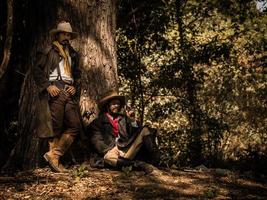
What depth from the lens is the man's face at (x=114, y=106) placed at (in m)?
7.17

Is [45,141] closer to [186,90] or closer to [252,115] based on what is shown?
[186,90]

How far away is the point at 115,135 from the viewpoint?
7.32 m

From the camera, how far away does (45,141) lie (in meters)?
7.18

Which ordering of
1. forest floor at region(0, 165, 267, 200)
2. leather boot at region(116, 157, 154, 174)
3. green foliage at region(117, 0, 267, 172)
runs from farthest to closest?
green foliage at region(117, 0, 267, 172) < leather boot at region(116, 157, 154, 174) < forest floor at region(0, 165, 267, 200)

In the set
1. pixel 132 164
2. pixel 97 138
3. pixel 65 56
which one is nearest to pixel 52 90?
pixel 65 56

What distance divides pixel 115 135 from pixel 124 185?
1454mm

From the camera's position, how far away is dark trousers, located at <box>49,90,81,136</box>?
652 centimetres

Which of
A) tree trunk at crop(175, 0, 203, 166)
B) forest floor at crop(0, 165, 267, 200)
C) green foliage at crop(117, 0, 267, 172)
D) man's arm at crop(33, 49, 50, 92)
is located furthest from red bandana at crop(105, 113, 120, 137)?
tree trunk at crop(175, 0, 203, 166)

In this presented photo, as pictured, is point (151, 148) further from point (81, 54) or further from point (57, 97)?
point (81, 54)

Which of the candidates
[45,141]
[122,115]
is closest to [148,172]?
[122,115]

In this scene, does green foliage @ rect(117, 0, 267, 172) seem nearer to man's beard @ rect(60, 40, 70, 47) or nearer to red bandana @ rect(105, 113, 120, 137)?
red bandana @ rect(105, 113, 120, 137)

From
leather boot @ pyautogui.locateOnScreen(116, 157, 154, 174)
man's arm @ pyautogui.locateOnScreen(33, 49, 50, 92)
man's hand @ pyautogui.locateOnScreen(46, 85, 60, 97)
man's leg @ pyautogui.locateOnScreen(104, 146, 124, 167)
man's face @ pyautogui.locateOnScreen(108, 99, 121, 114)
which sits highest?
man's arm @ pyautogui.locateOnScreen(33, 49, 50, 92)

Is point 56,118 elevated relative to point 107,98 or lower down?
lower down

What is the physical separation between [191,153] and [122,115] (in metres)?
6.40
